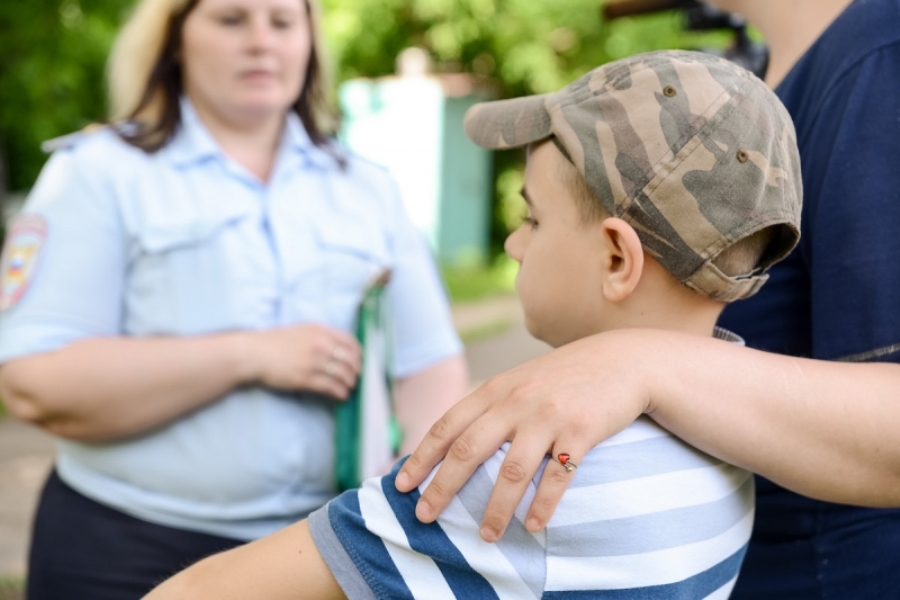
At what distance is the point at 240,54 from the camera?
2008 mm

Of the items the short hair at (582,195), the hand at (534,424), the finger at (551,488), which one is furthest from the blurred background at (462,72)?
the finger at (551,488)

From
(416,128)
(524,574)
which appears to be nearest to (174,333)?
(524,574)

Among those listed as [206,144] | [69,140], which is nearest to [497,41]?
[206,144]

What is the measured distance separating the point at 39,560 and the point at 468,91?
11016 millimetres

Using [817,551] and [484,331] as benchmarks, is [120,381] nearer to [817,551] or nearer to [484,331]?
[817,551]

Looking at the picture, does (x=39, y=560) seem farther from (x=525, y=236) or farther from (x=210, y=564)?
(x=525, y=236)

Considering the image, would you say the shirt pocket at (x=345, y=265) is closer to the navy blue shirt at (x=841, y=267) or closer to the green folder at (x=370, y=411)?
the green folder at (x=370, y=411)

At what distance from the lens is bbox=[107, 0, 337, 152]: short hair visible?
2.05 metres

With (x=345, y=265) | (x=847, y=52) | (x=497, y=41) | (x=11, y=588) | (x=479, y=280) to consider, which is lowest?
(x=479, y=280)

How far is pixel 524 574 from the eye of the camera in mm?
942

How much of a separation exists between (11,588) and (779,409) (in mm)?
3563

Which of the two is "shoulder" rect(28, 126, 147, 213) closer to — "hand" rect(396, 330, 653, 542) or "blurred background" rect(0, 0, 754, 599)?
"hand" rect(396, 330, 653, 542)

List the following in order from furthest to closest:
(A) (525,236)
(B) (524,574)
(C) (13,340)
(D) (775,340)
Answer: (C) (13,340), (D) (775,340), (A) (525,236), (B) (524,574)

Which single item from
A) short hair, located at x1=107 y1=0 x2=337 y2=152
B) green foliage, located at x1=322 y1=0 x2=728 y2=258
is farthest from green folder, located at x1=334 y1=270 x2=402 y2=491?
green foliage, located at x1=322 y1=0 x2=728 y2=258
